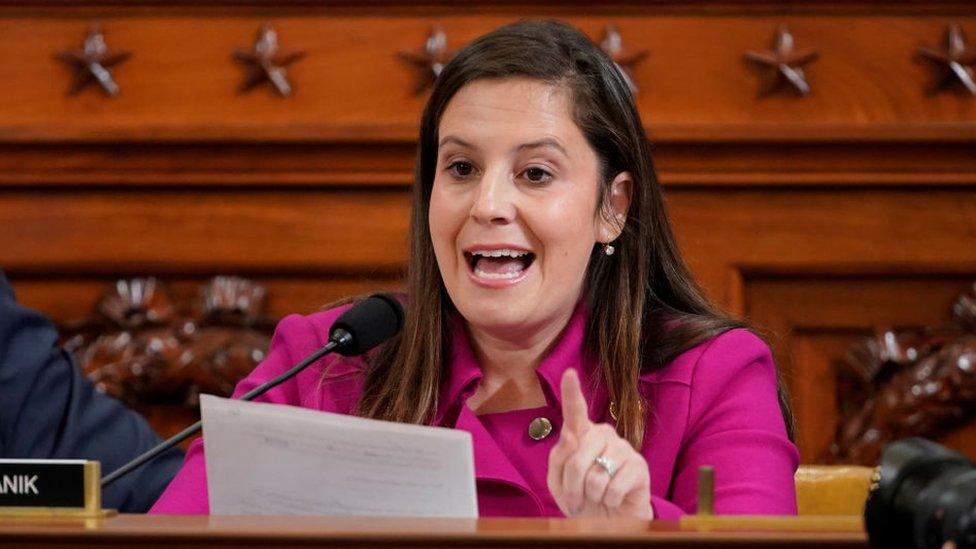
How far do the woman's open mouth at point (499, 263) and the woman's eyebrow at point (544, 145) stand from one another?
13cm

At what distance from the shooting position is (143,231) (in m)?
2.96

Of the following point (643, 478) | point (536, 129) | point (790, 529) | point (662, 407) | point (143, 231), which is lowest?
point (790, 529)

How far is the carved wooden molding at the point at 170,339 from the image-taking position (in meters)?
2.93

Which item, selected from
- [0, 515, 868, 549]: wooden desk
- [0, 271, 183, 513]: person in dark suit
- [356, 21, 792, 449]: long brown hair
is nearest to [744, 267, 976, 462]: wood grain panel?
[356, 21, 792, 449]: long brown hair

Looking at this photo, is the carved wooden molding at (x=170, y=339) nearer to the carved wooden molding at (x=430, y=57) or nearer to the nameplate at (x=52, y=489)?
the carved wooden molding at (x=430, y=57)

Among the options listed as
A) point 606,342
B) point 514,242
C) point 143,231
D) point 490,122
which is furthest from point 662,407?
point 143,231

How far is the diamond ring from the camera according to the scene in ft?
5.32

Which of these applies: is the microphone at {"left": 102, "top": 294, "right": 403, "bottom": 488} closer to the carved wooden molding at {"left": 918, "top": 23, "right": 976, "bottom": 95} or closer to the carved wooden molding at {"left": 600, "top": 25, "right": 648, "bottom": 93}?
the carved wooden molding at {"left": 600, "top": 25, "right": 648, "bottom": 93}

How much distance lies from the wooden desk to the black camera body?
8cm

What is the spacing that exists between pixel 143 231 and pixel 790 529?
1.97 meters

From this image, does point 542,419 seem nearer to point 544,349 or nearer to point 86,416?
point 544,349

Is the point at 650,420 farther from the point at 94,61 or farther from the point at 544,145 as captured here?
the point at 94,61

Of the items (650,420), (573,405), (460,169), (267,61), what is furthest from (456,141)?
(267,61)

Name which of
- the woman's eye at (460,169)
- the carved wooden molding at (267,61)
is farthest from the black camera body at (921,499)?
the carved wooden molding at (267,61)
